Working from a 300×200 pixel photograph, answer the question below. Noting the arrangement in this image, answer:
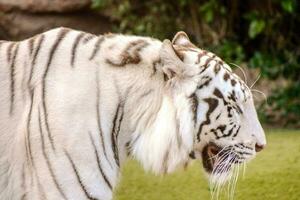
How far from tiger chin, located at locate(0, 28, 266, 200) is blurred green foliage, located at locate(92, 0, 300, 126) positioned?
419cm

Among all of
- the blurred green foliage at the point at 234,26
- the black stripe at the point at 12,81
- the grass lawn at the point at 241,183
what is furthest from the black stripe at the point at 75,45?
the blurred green foliage at the point at 234,26

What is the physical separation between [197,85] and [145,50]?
0.71 feet

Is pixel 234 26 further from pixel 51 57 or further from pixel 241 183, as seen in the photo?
pixel 51 57

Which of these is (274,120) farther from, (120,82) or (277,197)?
(120,82)

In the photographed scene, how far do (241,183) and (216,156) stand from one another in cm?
156

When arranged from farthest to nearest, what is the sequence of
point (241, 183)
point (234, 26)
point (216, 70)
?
point (234, 26) < point (241, 183) < point (216, 70)

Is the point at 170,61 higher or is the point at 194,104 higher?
the point at 170,61

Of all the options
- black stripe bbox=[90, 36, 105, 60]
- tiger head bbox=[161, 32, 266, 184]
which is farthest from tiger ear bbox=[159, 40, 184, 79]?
black stripe bbox=[90, 36, 105, 60]

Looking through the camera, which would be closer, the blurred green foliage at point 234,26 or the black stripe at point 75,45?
the black stripe at point 75,45

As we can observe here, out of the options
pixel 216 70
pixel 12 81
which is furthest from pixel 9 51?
pixel 216 70

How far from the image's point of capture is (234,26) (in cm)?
787

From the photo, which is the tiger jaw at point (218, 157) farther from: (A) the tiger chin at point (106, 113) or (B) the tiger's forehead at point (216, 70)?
(B) the tiger's forehead at point (216, 70)

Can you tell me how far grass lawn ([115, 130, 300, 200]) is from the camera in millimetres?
4199

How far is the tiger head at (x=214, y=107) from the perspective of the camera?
2.73 meters
